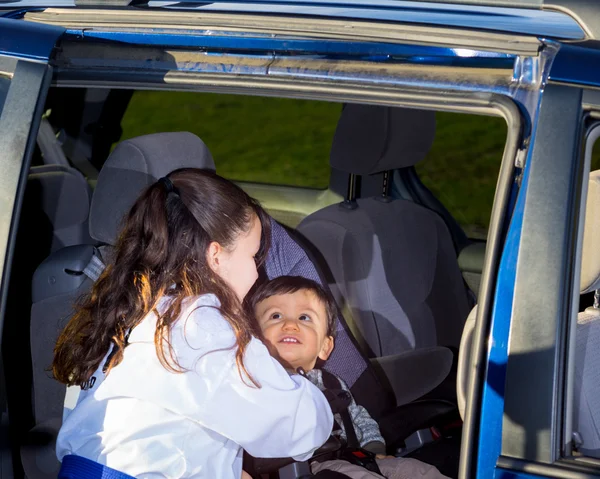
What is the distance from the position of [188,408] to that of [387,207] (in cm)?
157

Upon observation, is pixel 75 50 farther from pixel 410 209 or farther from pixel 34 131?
pixel 410 209

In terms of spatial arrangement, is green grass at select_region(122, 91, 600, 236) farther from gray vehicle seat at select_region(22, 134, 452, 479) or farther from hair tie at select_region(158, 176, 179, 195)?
hair tie at select_region(158, 176, 179, 195)

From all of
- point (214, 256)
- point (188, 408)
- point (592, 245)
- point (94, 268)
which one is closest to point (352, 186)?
point (94, 268)

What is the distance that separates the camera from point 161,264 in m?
2.02

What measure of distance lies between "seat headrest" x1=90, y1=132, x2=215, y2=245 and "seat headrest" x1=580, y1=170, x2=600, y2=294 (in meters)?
1.04

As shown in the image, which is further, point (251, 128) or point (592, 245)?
point (251, 128)

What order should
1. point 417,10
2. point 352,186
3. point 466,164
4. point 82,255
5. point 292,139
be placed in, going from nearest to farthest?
point 417,10 < point 82,255 < point 352,186 < point 466,164 < point 292,139

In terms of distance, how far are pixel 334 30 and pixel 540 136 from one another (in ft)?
1.61

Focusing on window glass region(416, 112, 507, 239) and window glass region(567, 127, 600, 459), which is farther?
window glass region(416, 112, 507, 239)

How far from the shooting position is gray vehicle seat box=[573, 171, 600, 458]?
5.73ft

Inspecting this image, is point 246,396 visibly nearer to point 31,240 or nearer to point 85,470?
point 85,470

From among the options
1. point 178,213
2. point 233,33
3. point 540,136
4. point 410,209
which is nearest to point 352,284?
point 410,209

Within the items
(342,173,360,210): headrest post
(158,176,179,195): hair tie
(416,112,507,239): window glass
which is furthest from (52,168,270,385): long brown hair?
(416,112,507,239): window glass

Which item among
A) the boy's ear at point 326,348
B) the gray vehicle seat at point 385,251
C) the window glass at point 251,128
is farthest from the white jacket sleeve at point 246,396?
the window glass at point 251,128
